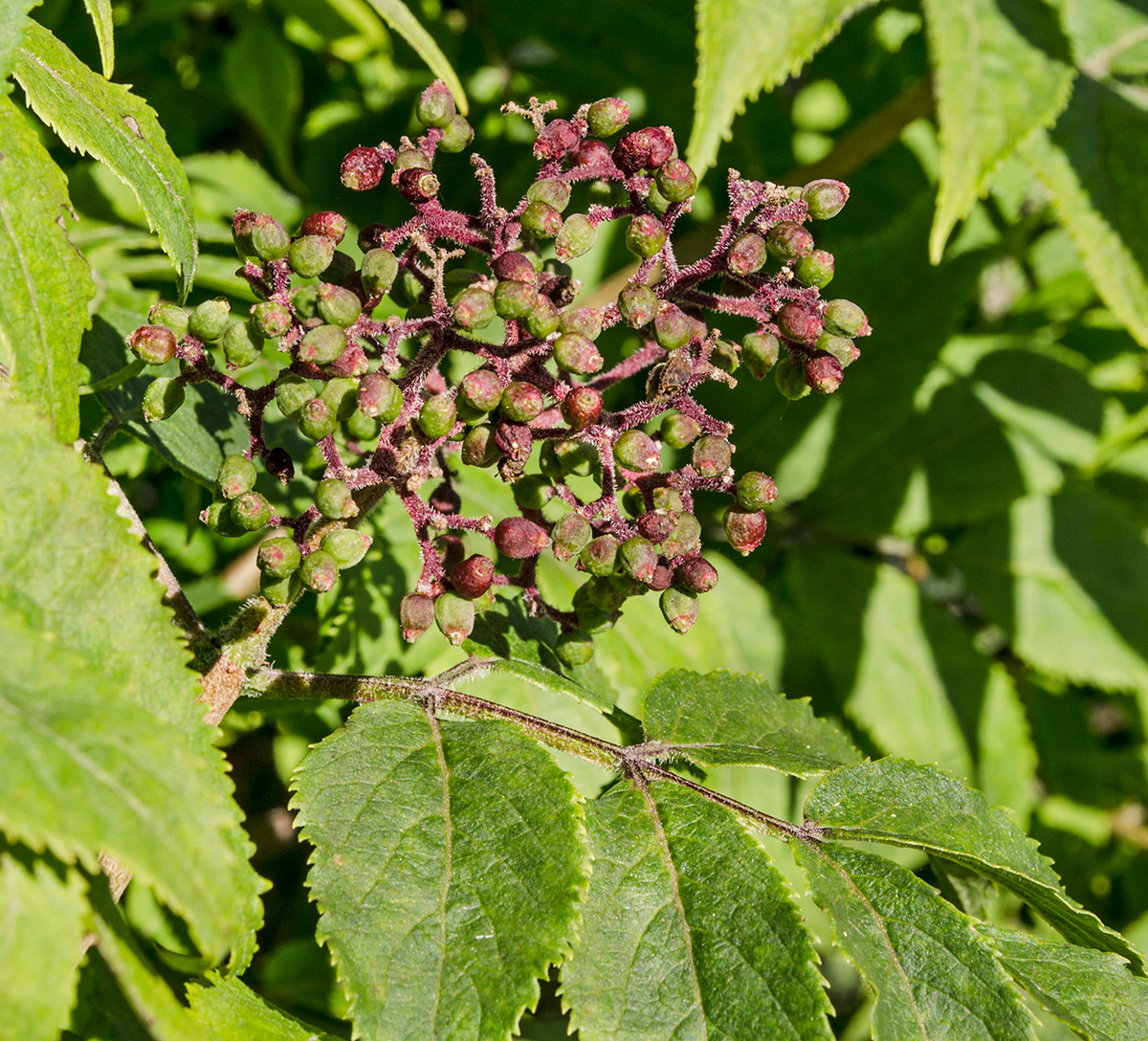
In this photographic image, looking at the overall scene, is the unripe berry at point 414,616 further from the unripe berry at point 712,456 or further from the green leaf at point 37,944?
the green leaf at point 37,944

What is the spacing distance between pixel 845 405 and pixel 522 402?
Answer: 2113mm

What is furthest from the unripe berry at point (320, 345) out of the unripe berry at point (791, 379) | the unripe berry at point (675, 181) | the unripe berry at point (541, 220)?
the unripe berry at point (791, 379)

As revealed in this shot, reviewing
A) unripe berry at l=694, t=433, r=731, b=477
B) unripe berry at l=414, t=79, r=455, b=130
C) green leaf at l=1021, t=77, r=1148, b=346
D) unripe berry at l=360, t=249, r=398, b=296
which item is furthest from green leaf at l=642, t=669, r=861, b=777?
green leaf at l=1021, t=77, r=1148, b=346

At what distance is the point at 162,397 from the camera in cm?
155

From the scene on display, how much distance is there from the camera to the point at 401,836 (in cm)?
140

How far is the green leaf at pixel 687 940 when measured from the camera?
4.47 ft

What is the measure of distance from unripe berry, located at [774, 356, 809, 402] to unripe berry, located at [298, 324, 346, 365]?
25.5 inches

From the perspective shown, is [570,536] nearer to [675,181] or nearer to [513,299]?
Result: [513,299]

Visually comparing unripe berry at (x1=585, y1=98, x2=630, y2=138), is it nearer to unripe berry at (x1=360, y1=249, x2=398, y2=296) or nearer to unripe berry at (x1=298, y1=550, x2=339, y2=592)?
unripe berry at (x1=360, y1=249, x2=398, y2=296)

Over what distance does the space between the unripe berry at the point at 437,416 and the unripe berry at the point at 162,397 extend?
0.38 metres

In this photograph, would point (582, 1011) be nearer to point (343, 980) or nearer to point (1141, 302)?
point (343, 980)

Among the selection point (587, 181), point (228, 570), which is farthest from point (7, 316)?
point (228, 570)

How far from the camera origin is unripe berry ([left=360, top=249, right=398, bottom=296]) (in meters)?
1.55

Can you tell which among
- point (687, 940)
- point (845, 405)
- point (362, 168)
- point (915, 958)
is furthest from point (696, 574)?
point (845, 405)
